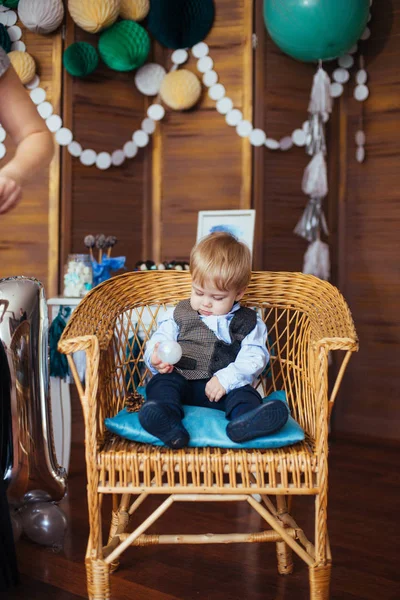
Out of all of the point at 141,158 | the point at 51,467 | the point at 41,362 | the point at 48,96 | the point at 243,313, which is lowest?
the point at 51,467

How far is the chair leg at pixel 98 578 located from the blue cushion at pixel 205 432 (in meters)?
0.28

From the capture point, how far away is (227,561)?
2020 mm

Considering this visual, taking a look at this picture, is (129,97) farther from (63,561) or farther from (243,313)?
(63,561)

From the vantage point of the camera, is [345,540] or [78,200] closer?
[345,540]

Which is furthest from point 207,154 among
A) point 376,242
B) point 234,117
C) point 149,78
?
point 376,242

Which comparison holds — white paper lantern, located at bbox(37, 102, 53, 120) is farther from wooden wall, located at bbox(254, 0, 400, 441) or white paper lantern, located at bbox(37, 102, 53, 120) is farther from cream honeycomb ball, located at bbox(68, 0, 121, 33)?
wooden wall, located at bbox(254, 0, 400, 441)

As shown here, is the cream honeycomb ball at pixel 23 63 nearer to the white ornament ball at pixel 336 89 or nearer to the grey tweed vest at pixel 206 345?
the white ornament ball at pixel 336 89

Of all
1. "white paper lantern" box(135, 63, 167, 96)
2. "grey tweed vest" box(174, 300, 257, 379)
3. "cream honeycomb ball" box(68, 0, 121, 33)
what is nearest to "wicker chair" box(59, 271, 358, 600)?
"grey tweed vest" box(174, 300, 257, 379)

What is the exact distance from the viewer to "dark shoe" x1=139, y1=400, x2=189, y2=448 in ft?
5.12

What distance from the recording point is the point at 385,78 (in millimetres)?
3473

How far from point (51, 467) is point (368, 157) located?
2255 millimetres

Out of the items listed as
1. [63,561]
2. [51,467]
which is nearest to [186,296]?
[51,467]

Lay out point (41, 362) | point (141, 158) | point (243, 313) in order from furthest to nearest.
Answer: point (141, 158) → point (41, 362) → point (243, 313)

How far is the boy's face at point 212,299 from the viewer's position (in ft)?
6.00
